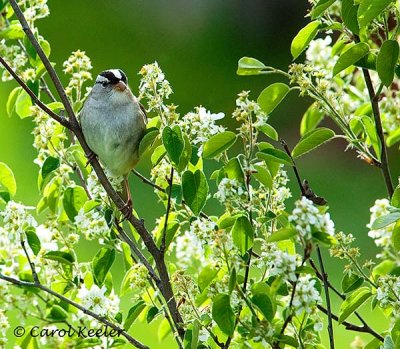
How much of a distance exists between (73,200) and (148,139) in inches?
6.8

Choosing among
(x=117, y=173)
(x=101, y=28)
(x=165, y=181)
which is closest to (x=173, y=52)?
(x=101, y=28)

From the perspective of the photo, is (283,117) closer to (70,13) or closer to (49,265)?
(70,13)

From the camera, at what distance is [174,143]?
1.28m

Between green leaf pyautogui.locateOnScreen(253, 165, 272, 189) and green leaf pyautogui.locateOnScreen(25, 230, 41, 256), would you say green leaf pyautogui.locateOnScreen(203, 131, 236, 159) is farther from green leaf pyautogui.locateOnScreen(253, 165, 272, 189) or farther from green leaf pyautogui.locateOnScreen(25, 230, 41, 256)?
green leaf pyautogui.locateOnScreen(25, 230, 41, 256)

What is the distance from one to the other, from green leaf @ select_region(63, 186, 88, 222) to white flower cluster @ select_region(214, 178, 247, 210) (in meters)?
0.37

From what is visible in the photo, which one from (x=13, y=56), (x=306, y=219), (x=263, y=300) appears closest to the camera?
(x=306, y=219)

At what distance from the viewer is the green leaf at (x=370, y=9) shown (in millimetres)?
1232

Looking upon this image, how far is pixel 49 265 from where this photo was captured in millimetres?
1565

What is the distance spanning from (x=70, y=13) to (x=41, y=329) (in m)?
6.42

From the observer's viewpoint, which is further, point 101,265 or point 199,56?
point 199,56

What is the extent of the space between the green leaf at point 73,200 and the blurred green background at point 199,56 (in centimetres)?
316

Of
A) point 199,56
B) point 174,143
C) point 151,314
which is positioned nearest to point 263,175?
point 174,143

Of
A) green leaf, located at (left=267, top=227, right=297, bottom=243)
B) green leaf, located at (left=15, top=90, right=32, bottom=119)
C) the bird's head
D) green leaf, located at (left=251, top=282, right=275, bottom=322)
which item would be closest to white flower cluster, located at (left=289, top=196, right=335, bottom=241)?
green leaf, located at (left=267, top=227, right=297, bottom=243)

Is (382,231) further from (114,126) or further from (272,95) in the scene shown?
(114,126)
